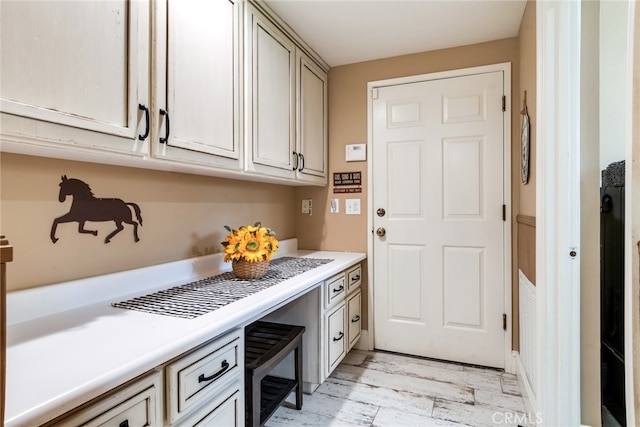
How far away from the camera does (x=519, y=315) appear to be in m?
2.24

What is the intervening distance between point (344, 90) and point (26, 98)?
2.25 metres

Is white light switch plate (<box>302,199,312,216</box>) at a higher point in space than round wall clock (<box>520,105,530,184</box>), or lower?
lower

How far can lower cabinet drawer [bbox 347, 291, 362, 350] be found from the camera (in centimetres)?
235

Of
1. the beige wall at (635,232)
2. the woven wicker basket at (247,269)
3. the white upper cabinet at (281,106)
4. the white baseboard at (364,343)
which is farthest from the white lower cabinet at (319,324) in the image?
the beige wall at (635,232)

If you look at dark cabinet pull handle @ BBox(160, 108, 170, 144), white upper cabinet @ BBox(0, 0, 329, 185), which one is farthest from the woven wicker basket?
dark cabinet pull handle @ BBox(160, 108, 170, 144)

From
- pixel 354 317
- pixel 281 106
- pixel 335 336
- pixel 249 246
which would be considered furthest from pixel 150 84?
pixel 354 317

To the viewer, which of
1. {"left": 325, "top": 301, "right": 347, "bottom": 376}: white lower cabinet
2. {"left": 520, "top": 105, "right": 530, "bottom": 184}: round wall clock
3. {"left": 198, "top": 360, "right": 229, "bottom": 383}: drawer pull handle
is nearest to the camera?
{"left": 198, "top": 360, "right": 229, "bottom": 383}: drawer pull handle

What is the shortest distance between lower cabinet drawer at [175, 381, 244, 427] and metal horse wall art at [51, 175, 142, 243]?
777 millimetres

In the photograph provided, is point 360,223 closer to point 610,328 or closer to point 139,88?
point 610,328

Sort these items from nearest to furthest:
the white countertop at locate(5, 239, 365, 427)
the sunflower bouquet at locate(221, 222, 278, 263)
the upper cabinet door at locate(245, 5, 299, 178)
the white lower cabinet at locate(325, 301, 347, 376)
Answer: the white countertop at locate(5, 239, 365, 427)
the sunflower bouquet at locate(221, 222, 278, 263)
the upper cabinet door at locate(245, 5, 299, 178)
the white lower cabinet at locate(325, 301, 347, 376)

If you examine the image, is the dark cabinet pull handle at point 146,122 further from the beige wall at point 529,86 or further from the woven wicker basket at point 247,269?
the beige wall at point 529,86

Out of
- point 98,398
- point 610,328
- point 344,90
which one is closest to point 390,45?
point 344,90

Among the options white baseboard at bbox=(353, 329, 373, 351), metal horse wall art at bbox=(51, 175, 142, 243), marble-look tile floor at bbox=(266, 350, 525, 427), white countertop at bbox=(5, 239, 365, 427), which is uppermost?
metal horse wall art at bbox=(51, 175, 142, 243)

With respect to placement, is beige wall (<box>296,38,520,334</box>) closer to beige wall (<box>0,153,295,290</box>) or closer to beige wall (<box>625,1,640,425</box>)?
beige wall (<box>0,153,295,290</box>)
